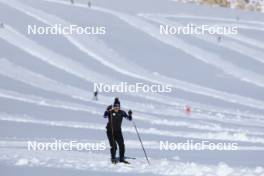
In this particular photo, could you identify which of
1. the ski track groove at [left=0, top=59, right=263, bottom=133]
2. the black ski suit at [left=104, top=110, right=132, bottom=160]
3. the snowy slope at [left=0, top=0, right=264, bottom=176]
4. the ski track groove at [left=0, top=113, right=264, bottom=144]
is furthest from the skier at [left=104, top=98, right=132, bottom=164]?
the ski track groove at [left=0, top=59, right=263, bottom=133]

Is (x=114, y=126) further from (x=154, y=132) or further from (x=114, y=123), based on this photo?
(x=154, y=132)

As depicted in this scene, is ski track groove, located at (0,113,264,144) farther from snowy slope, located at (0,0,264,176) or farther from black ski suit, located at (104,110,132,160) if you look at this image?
black ski suit, located at (104,110,132,160)

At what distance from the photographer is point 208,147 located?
16750mm

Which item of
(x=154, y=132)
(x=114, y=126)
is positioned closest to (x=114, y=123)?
(x=114, y=126)

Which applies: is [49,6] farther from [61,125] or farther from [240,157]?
[240,157]

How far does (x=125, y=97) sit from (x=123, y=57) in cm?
943

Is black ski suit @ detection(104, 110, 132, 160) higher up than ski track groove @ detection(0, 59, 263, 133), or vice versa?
ski track groove @ detection(0, 59, 263, 133)

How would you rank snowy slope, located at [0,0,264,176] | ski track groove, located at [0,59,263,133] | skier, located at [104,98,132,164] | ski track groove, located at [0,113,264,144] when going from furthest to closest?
1. ski track groove, located at [0,59,263,133]
2. ski track groove, located at [0,113,264,144]
3. snowy slope, located at [0,0,264,176]
4. skier, located at [104,98,132,164]

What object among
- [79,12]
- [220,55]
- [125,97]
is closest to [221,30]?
[220,55]

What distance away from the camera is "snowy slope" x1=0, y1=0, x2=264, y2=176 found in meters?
13.6

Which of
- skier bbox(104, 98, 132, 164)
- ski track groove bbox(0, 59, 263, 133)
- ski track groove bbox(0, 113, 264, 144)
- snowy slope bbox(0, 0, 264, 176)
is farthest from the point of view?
ski track groove bbox(0, 59, 263, 133)

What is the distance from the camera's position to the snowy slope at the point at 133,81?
13586mm

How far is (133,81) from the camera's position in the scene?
107 feet

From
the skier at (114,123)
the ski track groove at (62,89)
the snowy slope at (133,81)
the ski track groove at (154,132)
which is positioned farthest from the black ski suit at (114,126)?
the ski track groove at (62,89)
